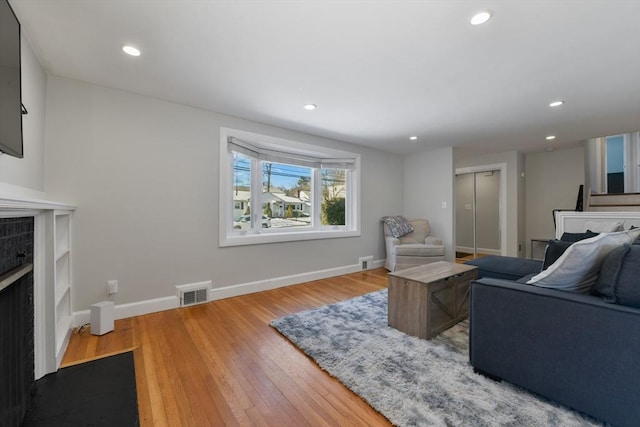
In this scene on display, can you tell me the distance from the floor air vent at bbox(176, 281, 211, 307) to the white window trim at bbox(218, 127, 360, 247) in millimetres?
506

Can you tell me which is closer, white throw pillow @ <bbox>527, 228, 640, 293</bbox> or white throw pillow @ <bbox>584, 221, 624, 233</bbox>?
white throw pillow @ <bbox>527, 228, 640, 293</bbox>

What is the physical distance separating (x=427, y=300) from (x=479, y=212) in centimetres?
482

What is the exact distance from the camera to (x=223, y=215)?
3229 mm

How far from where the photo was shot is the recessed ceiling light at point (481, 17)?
1567 millimetres

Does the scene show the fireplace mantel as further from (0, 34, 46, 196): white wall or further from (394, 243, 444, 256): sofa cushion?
(394, 243, 444, 256): sofa cushion

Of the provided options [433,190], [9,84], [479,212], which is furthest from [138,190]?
[479,212]

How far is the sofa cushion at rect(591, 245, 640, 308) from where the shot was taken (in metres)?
1.24

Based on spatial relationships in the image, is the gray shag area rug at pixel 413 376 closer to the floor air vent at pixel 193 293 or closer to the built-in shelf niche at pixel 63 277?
the floor air vent at pixel 193 293

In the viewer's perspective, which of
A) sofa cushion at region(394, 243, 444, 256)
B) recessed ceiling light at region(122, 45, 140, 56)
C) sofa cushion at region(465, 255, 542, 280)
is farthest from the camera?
sofa cushion at region(394, 243, 444, 256)

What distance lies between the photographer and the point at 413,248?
4262 mm

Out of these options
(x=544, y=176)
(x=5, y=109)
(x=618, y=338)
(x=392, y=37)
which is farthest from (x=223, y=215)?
(x=544, y=176)

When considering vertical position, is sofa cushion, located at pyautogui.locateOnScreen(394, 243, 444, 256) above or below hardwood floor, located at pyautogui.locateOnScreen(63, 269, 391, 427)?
above

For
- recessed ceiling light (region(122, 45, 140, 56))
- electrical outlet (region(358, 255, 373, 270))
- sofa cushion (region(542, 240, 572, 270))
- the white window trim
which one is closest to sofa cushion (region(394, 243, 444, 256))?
electrical outlet (region(358, 255, 373, 270))

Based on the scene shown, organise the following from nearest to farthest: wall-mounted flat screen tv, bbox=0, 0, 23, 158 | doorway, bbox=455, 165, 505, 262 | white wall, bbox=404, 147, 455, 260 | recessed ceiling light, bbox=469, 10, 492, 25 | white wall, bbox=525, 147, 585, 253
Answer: wall-mounted flat screen tv, bbox=0, 0, 23, 158, recessed ceiling light, bbox=469, 10, 492, 25, white wall, bbox=404, 147, 455, 260, white wall, bbox=525, 147, 585, 253, doorway, bbox=455, 165, 505, 262
